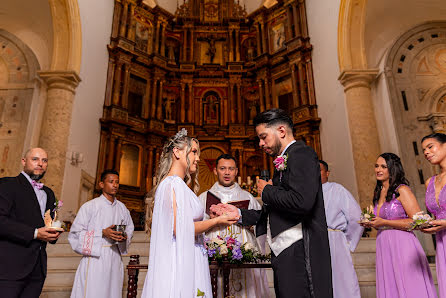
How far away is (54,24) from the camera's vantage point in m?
10.4

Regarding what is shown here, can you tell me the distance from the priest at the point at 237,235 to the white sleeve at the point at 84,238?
1543 millimetres

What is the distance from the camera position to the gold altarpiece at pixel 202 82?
13641mm

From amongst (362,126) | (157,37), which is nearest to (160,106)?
(157,37)

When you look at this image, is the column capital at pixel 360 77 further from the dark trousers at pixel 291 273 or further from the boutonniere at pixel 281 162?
the dark trousers at pixel 291 273

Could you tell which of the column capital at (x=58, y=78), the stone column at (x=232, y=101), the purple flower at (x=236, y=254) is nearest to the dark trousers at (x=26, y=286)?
the purple flower at (x=236, y=254)

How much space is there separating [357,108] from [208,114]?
27.6 ft

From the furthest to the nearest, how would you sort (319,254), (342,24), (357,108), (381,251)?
(342,24) < (357,108) < (381,251) < (319,254)

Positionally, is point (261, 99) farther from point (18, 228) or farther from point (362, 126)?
point (18, 228)

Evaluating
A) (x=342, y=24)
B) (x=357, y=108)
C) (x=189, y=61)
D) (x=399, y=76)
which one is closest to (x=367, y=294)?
(x=357, y=108)

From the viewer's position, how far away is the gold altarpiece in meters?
13.6

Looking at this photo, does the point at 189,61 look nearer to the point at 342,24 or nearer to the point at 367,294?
the point at 342,24

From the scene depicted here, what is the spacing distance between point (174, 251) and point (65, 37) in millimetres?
10508

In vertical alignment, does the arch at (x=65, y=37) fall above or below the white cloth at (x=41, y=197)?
above

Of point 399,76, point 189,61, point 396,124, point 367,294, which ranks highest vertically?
point 189,61
